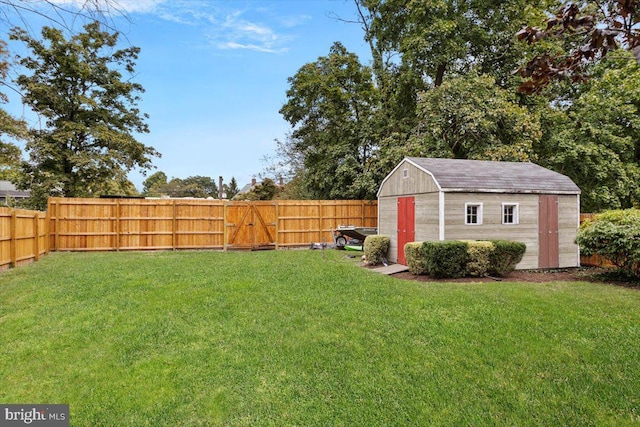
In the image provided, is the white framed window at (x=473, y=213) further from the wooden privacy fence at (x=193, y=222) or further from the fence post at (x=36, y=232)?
the fence post at (x=36, y=232)

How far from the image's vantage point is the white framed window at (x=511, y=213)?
9.99 metres

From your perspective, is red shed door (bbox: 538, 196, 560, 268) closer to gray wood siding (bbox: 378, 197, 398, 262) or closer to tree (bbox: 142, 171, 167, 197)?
gray wood siding (bbox: 378, 197, 398, 262)

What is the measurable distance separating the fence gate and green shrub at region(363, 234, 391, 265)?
240 inches

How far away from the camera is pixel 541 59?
Result: 2.58 meters

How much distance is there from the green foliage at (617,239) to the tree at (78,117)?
19398 millimetres

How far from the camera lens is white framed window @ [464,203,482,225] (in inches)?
378

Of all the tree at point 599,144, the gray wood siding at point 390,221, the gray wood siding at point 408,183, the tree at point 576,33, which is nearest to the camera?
the tree at point 576,33

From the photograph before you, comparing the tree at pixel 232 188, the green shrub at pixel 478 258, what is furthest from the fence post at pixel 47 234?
the tree at pixel 232 188

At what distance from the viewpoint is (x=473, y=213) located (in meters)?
9.70

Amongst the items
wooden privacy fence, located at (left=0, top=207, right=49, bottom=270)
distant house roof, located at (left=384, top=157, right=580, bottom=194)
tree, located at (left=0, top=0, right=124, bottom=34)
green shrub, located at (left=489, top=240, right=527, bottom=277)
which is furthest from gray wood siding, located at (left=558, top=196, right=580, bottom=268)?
wooden privacy fence, located at (left=0, top=207, right=49, bottom=270)

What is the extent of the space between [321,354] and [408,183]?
7528mm

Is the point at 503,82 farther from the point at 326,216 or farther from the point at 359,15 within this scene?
the point at 326,216

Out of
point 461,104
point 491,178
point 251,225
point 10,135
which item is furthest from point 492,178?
point 10,135

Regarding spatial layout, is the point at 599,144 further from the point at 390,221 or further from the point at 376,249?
the point at 376,249
